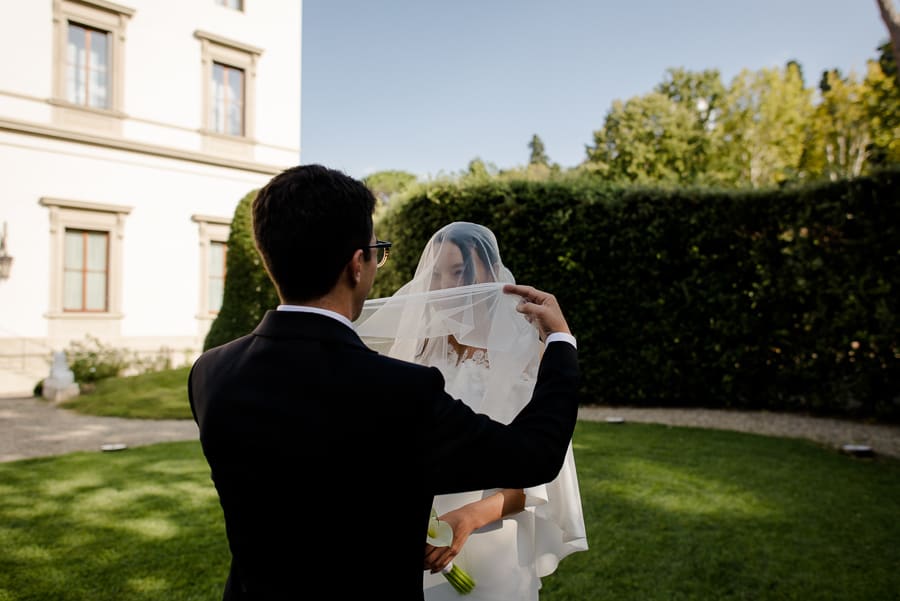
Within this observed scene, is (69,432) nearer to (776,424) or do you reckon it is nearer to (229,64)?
(776,424)

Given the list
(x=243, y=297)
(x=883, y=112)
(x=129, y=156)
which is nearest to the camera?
(x=243, y=297)

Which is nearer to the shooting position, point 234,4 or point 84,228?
point 84,228

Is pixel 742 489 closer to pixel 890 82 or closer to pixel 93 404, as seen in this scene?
pixel 93 404

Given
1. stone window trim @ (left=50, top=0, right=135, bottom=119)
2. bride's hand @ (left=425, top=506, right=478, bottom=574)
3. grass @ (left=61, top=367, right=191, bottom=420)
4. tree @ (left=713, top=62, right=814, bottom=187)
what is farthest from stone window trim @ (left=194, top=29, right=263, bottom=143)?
tree @ (left=713, top=62, right=814, bottom=187)

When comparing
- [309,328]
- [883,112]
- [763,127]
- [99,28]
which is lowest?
[309,328]

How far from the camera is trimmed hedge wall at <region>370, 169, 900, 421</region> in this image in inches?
337

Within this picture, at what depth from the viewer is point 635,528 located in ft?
15.5

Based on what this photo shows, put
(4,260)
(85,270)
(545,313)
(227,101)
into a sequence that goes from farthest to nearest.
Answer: (227,101) → (85,270) → (4,260) → (545,313)

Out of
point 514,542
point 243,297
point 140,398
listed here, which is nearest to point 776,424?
point 514,542

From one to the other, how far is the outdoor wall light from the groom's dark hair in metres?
16.3

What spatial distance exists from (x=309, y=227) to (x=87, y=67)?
18696 millimetres

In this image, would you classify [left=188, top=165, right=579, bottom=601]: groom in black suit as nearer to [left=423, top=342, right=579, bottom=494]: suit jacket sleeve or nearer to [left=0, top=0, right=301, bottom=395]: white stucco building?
[left=423, top=342, right=579, bottom=494]: suit jacket sleeve

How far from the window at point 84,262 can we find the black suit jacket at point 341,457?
1682cm

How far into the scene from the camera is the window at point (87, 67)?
15875mm
